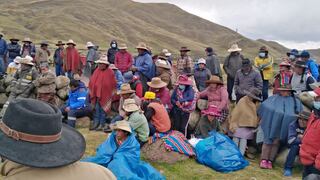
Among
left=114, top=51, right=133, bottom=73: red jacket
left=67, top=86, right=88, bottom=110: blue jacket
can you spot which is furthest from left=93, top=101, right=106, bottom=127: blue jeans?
left=114, top=51, right=133, bottom=73: red jacket

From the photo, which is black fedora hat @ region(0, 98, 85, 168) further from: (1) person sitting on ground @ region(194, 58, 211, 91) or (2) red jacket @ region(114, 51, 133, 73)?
(2) red jacket @ region(114, 51, 133, 73)

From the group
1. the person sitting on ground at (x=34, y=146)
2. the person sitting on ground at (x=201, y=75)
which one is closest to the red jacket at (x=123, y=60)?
the person sitting on ground at (x=201, y=75)

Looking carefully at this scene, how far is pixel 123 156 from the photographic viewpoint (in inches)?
249

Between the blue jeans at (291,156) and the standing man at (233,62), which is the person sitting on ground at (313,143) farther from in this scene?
the standing man at (233,62)

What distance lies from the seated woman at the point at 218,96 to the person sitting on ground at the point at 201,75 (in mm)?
1265

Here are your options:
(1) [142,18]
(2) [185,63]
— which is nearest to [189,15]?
(1) [142,18]

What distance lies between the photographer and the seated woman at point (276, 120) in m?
7.85

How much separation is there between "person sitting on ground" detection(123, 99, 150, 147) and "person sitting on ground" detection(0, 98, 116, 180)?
5.34m

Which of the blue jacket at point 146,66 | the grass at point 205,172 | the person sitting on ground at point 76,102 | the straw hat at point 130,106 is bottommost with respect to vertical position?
the grass at point 205,172

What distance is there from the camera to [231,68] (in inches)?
408

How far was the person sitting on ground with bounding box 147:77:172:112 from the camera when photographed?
8.95 metres

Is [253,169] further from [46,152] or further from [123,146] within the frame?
[46,152]

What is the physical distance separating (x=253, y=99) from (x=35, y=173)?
713cm

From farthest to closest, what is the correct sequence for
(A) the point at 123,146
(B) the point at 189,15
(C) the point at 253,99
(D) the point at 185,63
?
(B) the point at 189,15
(D) the point at 185,63
(C) the point at 253,99
(A) the point at 123,146
